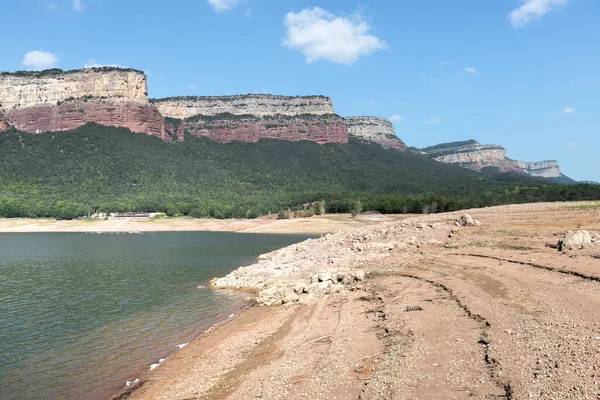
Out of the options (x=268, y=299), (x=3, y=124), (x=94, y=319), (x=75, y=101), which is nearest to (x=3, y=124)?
(x=3, y=124)

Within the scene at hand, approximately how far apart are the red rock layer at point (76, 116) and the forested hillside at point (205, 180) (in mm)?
4403

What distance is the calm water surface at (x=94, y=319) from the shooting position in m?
13.0

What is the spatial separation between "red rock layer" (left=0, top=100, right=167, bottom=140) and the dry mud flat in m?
139

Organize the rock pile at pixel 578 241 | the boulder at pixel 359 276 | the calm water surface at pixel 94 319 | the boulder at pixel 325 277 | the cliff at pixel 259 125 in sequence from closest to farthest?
1. the calm water surface at pixel 94 319
2. the rock pile at pixel 578 241
3. the boulder at pixel 359 276
4. the boulder at pixel 325 277
5. the cliff at pixel 259 125

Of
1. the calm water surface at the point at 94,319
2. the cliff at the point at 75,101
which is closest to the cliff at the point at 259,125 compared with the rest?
the cliff at the point at 75,101

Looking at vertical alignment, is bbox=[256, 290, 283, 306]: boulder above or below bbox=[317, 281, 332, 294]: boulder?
below

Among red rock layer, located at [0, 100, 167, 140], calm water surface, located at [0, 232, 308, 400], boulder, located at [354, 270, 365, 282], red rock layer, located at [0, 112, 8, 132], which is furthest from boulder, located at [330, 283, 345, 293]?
red rock layer, located at [0, 112, 8, 132]

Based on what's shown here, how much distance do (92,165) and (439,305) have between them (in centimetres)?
12547

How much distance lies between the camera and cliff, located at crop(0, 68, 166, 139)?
143m

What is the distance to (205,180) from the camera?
138750 millimetres

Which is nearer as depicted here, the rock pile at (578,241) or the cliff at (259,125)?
the rock pile at (578,241)

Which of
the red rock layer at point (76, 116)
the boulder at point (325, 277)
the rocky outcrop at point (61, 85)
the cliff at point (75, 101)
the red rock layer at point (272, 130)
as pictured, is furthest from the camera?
the red rock layer at point (272, 130)

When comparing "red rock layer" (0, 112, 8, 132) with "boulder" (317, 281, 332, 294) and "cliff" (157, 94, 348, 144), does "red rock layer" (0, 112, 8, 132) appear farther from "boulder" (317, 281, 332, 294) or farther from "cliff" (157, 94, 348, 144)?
"boulder" (317, 281, 332, 294)

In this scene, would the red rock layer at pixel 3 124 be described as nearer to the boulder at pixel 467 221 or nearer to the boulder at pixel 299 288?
the boulder at pixel 299 288
